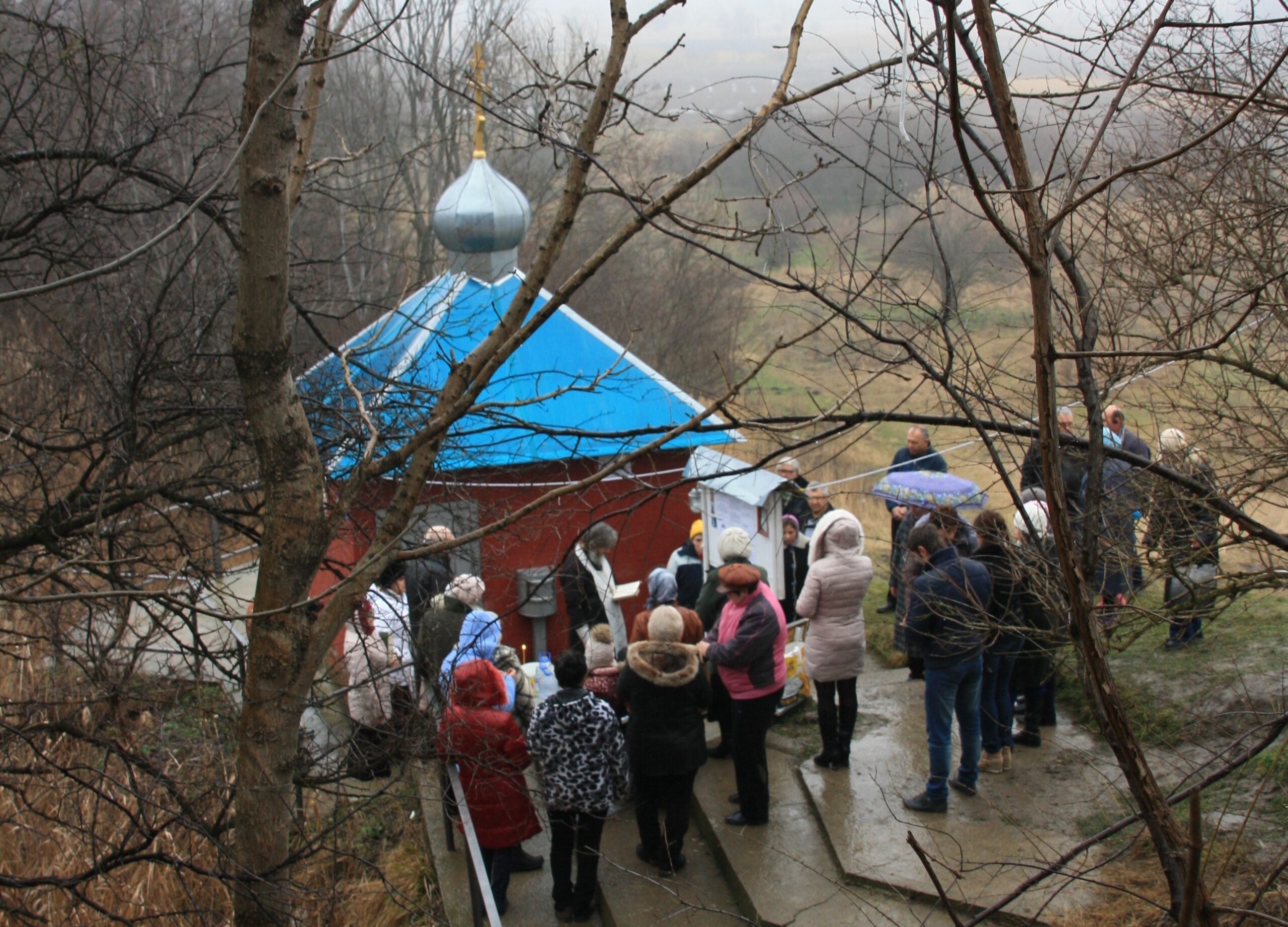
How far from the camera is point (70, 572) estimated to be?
7.49 meters

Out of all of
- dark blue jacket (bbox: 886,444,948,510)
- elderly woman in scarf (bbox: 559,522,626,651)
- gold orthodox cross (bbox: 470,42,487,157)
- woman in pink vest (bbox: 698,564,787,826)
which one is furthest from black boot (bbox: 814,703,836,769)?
gold orthodox cross (bbox: 470,42,487,157)

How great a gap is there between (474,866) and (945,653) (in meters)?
2.59

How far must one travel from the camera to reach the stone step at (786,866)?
558 cm

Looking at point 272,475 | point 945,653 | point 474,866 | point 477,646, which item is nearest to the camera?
point 272,475

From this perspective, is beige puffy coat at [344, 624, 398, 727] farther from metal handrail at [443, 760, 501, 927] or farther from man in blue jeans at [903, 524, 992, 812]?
man in blue jeans at [903, 524, 992, 812]

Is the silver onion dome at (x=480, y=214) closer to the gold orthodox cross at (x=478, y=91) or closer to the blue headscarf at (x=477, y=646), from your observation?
the gold orthodox cross at (x=478, y=91)

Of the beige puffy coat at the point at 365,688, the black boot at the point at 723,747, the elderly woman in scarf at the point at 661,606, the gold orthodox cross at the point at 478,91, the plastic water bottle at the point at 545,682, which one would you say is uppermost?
the gold orthodox cross at the point at 478,91

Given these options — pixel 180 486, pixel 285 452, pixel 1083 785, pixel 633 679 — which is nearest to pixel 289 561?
pixel 285 452

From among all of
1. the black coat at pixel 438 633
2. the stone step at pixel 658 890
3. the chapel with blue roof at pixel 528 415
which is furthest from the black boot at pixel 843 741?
the black coat at pixel 438 633

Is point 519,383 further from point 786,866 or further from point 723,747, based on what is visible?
point 786,866

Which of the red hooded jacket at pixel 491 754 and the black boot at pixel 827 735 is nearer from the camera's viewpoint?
the red hooded jacket at pixel 491 754

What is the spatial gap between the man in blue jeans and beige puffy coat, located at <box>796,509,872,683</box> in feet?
1.19

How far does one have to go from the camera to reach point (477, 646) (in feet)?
18.1

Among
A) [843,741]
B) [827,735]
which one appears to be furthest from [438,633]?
[843,741]
